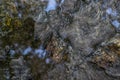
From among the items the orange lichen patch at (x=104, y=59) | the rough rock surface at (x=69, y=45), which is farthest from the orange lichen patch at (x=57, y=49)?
the orange lichen patch at (x=104, y=59)

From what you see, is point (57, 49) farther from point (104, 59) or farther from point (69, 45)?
point (104, 59)

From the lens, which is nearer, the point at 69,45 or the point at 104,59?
the point at 104,59

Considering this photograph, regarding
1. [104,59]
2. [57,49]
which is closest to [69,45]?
[57,49]

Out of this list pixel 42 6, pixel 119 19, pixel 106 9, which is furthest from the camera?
pixel 42 6

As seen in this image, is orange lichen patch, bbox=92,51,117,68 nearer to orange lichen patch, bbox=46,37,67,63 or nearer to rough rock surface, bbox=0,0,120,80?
rough rock surface, bbox=0,0,120,80

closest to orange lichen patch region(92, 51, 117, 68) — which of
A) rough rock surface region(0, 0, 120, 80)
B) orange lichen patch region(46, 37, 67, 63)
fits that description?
rough rock surface region(0, 0, 120, 80)

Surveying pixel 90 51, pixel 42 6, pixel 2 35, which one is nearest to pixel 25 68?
pixel 2 35

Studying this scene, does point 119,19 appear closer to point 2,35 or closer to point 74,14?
point 74,14

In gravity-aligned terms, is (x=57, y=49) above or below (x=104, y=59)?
above
